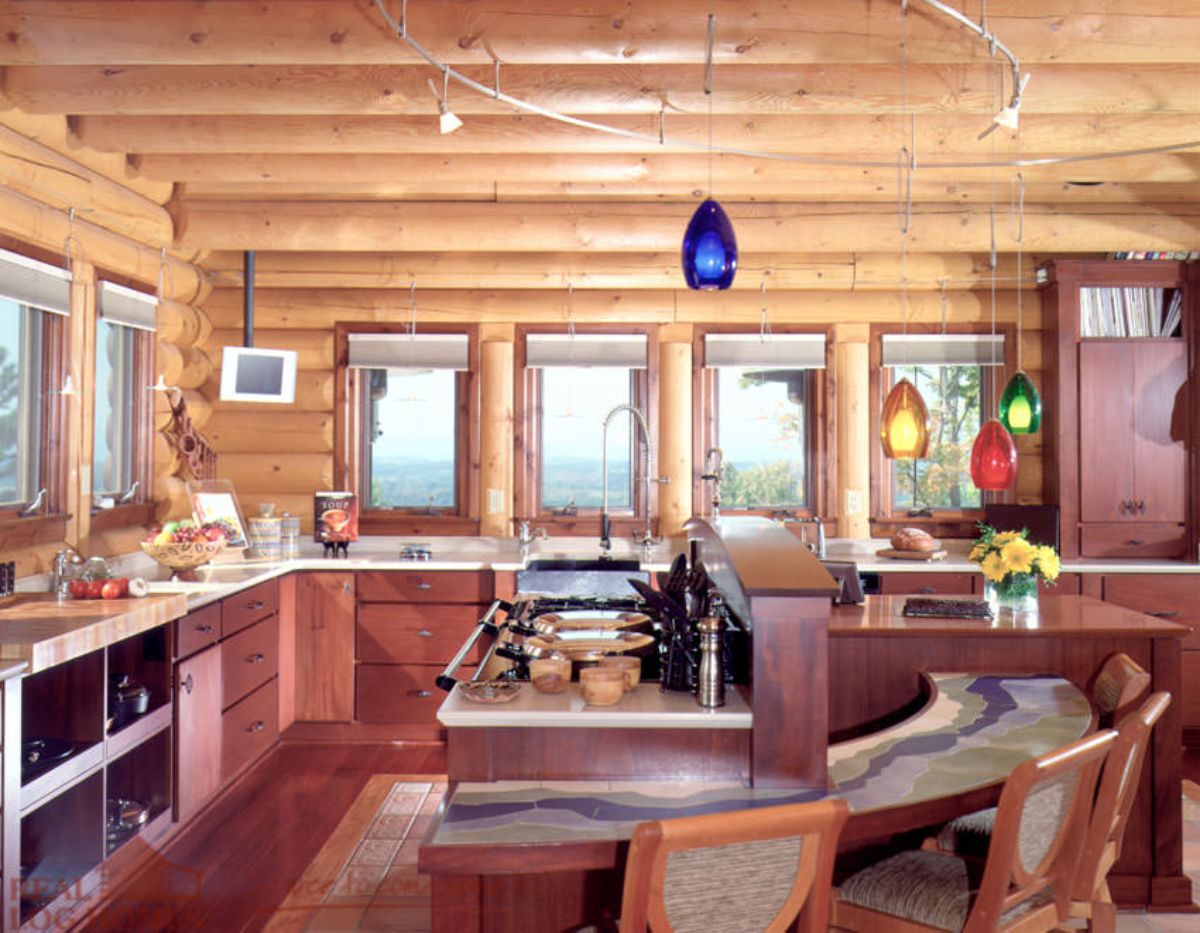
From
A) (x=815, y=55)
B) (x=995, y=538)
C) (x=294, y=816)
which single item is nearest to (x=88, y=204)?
(x=294, y=816)

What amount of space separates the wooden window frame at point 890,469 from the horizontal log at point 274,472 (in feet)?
10.9

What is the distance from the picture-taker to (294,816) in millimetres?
4453

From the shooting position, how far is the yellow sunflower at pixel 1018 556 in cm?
409

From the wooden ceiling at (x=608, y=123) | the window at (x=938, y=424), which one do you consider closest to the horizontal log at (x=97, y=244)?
the wooden ceiling at (x=608, y=123)

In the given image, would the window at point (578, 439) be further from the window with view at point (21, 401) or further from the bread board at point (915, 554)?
the window with view at point (21, 401)

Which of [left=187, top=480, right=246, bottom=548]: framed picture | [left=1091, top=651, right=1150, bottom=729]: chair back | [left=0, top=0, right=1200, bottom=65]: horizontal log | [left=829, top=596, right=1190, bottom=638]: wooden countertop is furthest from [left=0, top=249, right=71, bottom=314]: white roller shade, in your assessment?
[left=1091, top=651, right=1150, bottom=729]: chair back

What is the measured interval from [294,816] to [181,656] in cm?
89

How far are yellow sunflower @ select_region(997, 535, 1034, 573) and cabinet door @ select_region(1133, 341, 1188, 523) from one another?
2111 mm

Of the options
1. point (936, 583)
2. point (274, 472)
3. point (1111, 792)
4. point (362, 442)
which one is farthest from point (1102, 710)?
point (274, 472)

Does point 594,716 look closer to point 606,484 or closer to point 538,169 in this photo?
point 538,169

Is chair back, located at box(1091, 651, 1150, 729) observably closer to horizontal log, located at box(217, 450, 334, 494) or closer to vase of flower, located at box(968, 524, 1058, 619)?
vase of flower, located at box(968, 524, 1058, 619)

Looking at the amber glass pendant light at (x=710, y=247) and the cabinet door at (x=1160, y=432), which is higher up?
the amber glass pendant light at (x=710, y=247)

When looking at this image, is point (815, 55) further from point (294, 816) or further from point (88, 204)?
point (294, 816)

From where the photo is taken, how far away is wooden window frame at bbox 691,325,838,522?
6.36m
